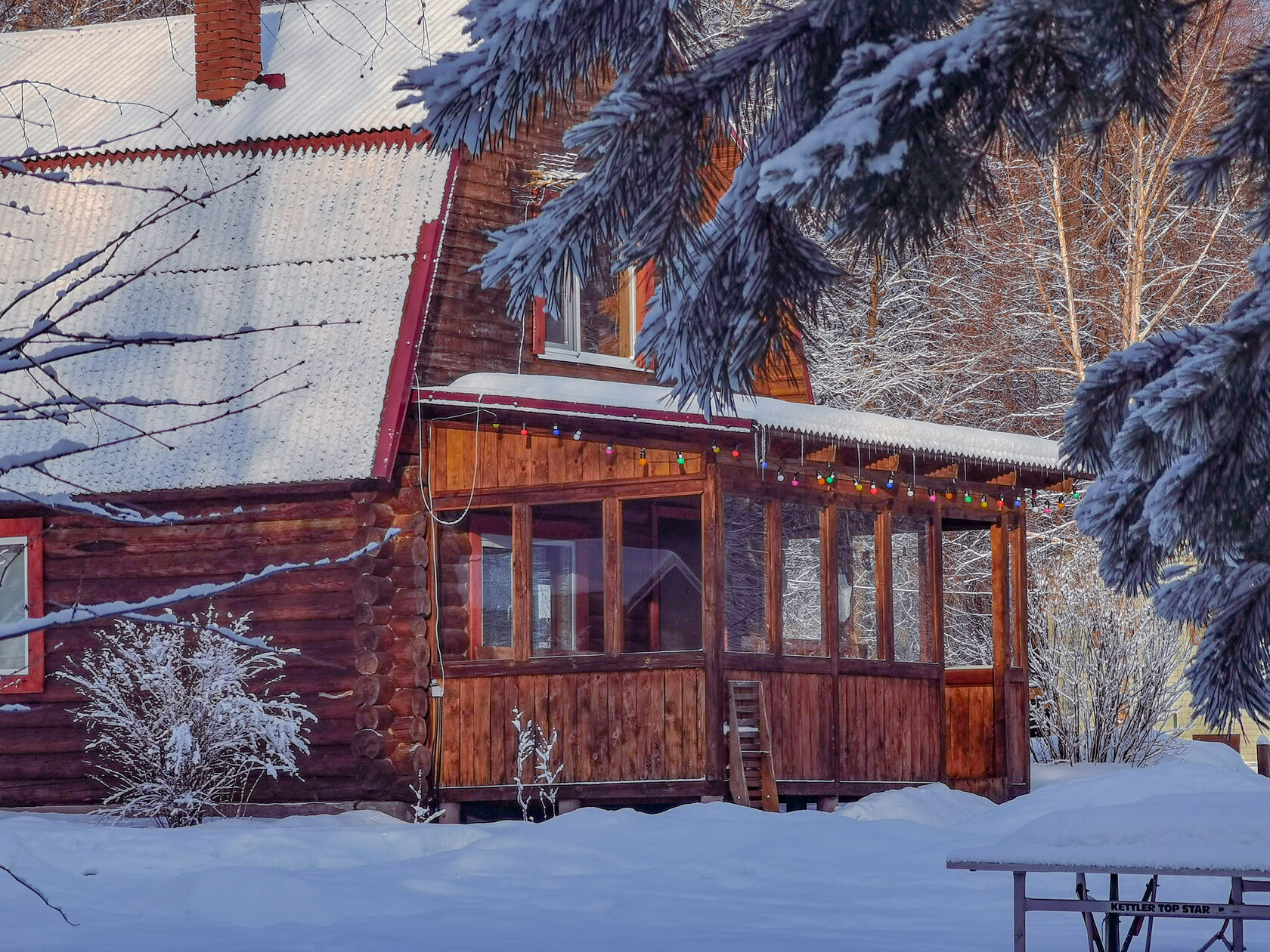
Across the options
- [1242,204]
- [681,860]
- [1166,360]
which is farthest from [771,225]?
[1242,204]

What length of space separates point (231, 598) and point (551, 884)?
17.0 feet

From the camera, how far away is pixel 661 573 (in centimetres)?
1337

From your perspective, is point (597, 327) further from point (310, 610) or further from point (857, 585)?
point (310, 610)

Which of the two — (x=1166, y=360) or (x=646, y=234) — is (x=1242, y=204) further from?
(x=646, y=234)

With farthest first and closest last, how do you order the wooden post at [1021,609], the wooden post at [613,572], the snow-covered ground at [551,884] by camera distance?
the wooden post at [1021,609] → the wooden post at [613,572] → the snow-covered ground at [551,884]

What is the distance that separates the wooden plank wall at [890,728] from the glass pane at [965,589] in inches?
404

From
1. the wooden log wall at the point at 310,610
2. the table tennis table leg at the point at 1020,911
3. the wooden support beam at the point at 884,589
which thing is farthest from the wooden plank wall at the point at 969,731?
the table tennis table leg at the point at 1020,911

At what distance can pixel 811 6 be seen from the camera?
507 centimetres

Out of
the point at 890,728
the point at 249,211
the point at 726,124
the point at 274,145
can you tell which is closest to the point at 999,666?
the point at 890,728

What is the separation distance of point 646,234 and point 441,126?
68cm

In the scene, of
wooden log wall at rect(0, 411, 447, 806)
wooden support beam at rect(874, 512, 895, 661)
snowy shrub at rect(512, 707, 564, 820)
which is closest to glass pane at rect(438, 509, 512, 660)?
wooden log wall at rect(0, 411, 447, 806)

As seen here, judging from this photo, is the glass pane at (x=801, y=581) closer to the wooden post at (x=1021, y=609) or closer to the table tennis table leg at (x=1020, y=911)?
the wooden post at (x=1021, y=609)

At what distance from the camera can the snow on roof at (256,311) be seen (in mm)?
13578

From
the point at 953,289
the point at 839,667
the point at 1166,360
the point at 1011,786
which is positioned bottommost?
the point at 1011,786
